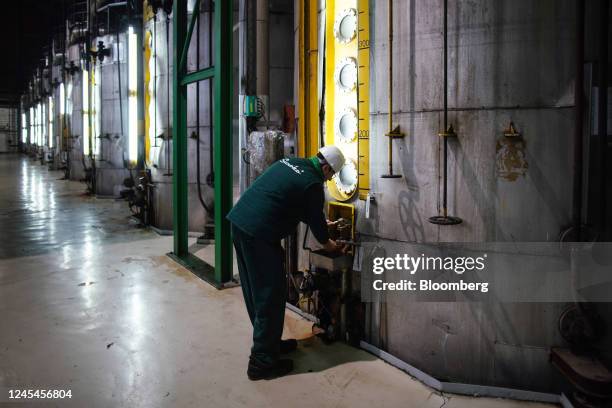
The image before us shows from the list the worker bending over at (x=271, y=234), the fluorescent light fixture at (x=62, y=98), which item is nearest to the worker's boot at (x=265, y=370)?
the worker bending over at (x=271, y=234)

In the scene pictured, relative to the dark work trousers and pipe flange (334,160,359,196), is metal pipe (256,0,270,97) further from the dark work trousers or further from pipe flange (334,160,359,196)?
the dark work trousers

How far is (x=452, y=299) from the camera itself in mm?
3721

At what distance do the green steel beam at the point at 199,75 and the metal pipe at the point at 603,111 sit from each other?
4420mm

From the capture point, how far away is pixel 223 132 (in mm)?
6164

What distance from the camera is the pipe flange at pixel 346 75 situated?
4.36 meters

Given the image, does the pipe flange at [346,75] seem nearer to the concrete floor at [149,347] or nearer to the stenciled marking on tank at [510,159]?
the stenciled marking on tank at [510,159]

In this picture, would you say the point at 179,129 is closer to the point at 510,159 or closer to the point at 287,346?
the point at 287,346

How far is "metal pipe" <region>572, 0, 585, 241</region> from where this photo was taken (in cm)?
317

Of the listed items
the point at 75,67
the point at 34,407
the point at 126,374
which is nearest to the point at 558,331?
the point at 126,374

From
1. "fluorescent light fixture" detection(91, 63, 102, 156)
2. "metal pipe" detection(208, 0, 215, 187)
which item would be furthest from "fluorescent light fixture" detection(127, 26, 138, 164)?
"metal pipe" detection(208, 0, 215, 187)

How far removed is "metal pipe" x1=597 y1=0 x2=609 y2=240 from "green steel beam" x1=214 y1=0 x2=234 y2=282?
13.4ft

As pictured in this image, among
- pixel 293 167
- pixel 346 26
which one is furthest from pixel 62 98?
pixel 293 167

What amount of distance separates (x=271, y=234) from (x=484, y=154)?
1691mm

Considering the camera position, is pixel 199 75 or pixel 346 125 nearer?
pixel 346 125
